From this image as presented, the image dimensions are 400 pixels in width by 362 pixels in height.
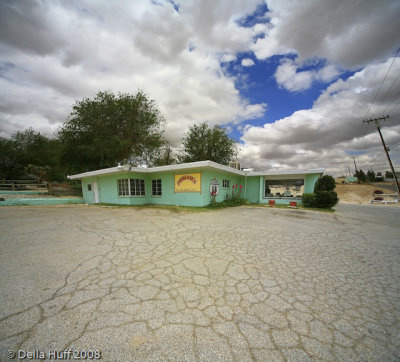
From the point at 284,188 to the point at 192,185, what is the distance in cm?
881

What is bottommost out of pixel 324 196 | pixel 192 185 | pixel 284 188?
pixel 324 196

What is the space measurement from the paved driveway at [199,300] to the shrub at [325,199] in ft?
28.8

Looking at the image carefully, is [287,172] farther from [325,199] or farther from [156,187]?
[156,187]

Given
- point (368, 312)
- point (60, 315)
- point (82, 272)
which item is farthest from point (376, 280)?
point (82, 272)

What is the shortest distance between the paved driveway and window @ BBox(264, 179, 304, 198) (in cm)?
1106

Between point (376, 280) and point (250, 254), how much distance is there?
203cm

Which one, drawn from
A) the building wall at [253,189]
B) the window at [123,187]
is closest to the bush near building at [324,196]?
the building wall at [253,189]

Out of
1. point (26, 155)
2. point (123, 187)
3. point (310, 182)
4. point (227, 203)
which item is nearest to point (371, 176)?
point (310, 182)

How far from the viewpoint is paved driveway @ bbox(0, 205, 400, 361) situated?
1574 mm

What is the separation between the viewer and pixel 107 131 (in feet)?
60.4

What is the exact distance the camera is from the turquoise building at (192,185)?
11.4 metres

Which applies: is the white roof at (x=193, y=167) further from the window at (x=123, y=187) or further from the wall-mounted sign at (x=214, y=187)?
the wall-mounted sign at (x=214, y=187)

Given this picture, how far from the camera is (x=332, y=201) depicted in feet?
39.0

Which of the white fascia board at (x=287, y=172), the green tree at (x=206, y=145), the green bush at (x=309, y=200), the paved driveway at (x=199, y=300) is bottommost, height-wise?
the paved driveway at (x=199, y=300)
